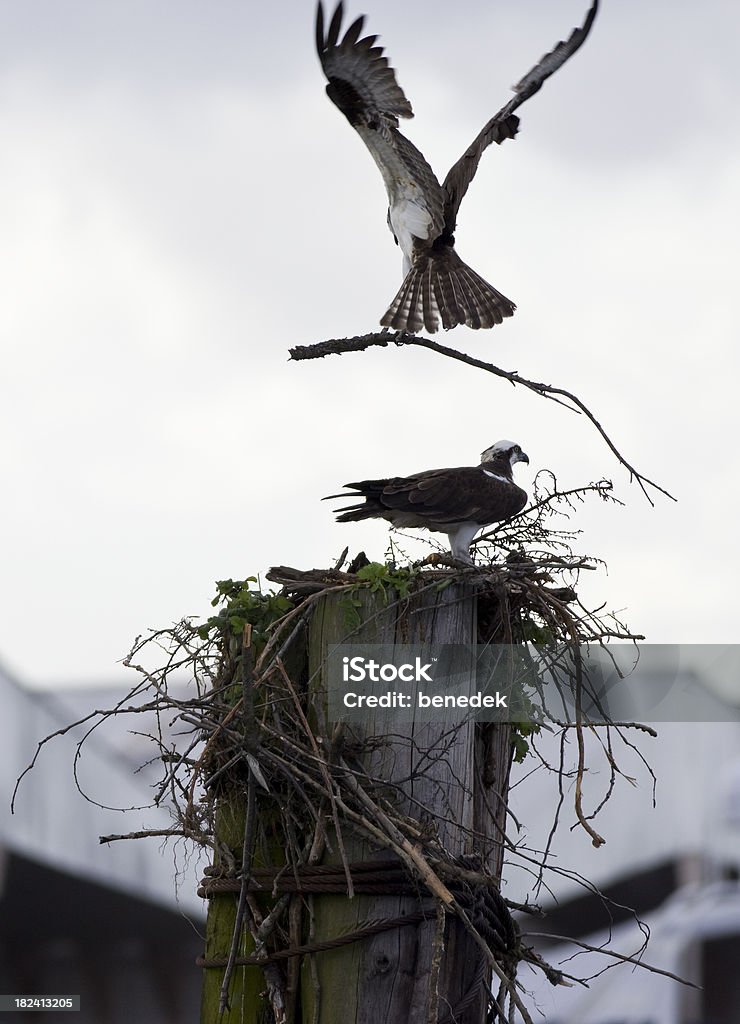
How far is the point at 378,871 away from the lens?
3293 millimetres

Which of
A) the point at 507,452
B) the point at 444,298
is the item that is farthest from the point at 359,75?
the point at 507,452

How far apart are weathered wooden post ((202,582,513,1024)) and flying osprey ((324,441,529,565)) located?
132 cm

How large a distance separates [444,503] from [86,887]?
7.95 meters

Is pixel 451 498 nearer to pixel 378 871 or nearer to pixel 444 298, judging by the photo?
pixel 378 871

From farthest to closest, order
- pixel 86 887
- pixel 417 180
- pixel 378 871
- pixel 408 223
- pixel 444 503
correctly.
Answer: pixel 86 887
pixel 408 223
pixel 417 180
pixel 444 503
pixel 378 871

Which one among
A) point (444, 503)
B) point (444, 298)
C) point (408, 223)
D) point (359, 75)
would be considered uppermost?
point (359, 75)

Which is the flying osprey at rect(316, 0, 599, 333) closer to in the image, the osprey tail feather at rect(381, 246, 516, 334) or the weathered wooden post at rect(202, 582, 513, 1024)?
the osprey tail feather at rect(381, 246, 516, 334)

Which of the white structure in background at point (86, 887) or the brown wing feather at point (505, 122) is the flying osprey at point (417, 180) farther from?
the white structure in background at point (86, 887)

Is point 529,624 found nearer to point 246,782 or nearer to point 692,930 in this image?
point 246,782

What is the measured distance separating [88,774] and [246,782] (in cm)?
664

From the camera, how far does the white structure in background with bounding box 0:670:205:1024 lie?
945 centimetres

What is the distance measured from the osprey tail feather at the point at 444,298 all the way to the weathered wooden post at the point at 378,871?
3.64 meters

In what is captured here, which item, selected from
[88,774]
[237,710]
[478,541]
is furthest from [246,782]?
[88,774]

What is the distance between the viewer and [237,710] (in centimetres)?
346
